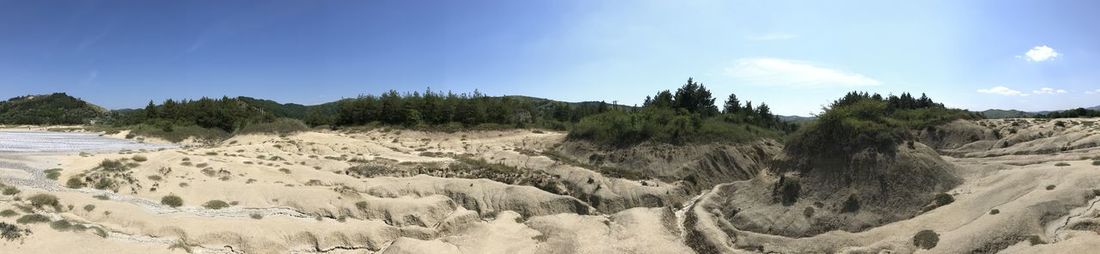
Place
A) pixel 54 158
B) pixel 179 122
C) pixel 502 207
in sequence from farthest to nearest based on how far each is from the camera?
pixel 179 122
pixel 54 158
pixel 502 207

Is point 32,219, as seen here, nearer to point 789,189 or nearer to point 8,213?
point 8,213

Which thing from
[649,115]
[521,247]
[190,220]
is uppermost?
[649,115]

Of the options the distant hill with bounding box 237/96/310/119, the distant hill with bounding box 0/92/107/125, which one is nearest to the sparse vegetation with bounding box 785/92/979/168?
the distant hill with bounding box 237/96/310/119

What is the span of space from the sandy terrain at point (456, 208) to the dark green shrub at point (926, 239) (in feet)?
0.77

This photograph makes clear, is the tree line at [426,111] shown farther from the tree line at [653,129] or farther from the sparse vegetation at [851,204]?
the sparse vegetation at [851,204]

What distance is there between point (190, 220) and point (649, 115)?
110 ft

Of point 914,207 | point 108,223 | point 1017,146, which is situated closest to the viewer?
point 108,223

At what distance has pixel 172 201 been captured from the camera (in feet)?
74.9

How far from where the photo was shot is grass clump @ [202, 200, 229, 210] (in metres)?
22.9

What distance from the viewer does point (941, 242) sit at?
58.4 feet

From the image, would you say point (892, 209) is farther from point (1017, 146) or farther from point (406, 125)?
→ point (406, 125)

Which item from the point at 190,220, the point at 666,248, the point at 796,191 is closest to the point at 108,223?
the point at 190,220

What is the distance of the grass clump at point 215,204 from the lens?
22.9 m

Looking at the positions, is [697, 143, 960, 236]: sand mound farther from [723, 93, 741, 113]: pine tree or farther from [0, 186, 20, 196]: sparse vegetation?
[723, 93, 741, 113]: pine tree
